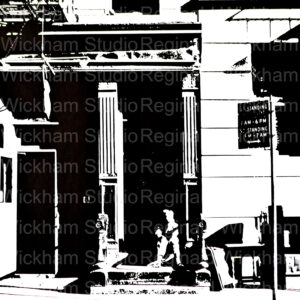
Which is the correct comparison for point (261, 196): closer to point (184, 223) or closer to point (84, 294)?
point (184, 223)

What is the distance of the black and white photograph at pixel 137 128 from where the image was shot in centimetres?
1658

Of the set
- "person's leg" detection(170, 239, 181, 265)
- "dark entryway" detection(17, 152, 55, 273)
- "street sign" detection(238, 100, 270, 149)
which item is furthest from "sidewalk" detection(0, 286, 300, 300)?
"street sign" detection(238, 100, 270, 149)

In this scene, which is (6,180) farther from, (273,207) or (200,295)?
(273,207)

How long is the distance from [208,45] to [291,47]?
89.5 inches

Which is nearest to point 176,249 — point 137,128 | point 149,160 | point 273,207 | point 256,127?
point 149,160

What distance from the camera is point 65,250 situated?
55.5 feet

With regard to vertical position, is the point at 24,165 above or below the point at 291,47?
below

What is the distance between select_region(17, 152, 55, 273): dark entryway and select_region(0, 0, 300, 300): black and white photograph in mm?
30

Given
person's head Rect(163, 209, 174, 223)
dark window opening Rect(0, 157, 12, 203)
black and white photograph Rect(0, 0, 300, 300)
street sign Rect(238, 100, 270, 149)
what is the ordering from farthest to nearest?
black and white photograph Rect(0, 0, 300, 300) < dark window opening Rect(0, 157, 12, 203) < person's head Rect(163, 209, 174, 223) < street sign Rect(238, 100, 270, 149)

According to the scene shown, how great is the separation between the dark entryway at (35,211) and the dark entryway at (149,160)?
2136 millimetres

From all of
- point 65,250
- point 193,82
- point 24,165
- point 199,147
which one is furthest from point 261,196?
point 24,165

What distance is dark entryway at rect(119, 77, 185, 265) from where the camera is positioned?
1722cm

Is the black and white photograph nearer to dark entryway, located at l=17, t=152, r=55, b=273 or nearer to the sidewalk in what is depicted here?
dark entryway, located at l=17, t=152, r=55, b=273

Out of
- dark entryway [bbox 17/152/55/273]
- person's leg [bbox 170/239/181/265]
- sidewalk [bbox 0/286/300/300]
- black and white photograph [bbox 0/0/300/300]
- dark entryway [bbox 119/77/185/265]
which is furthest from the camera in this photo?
dark entryway [bbox 119/77/185/265]
